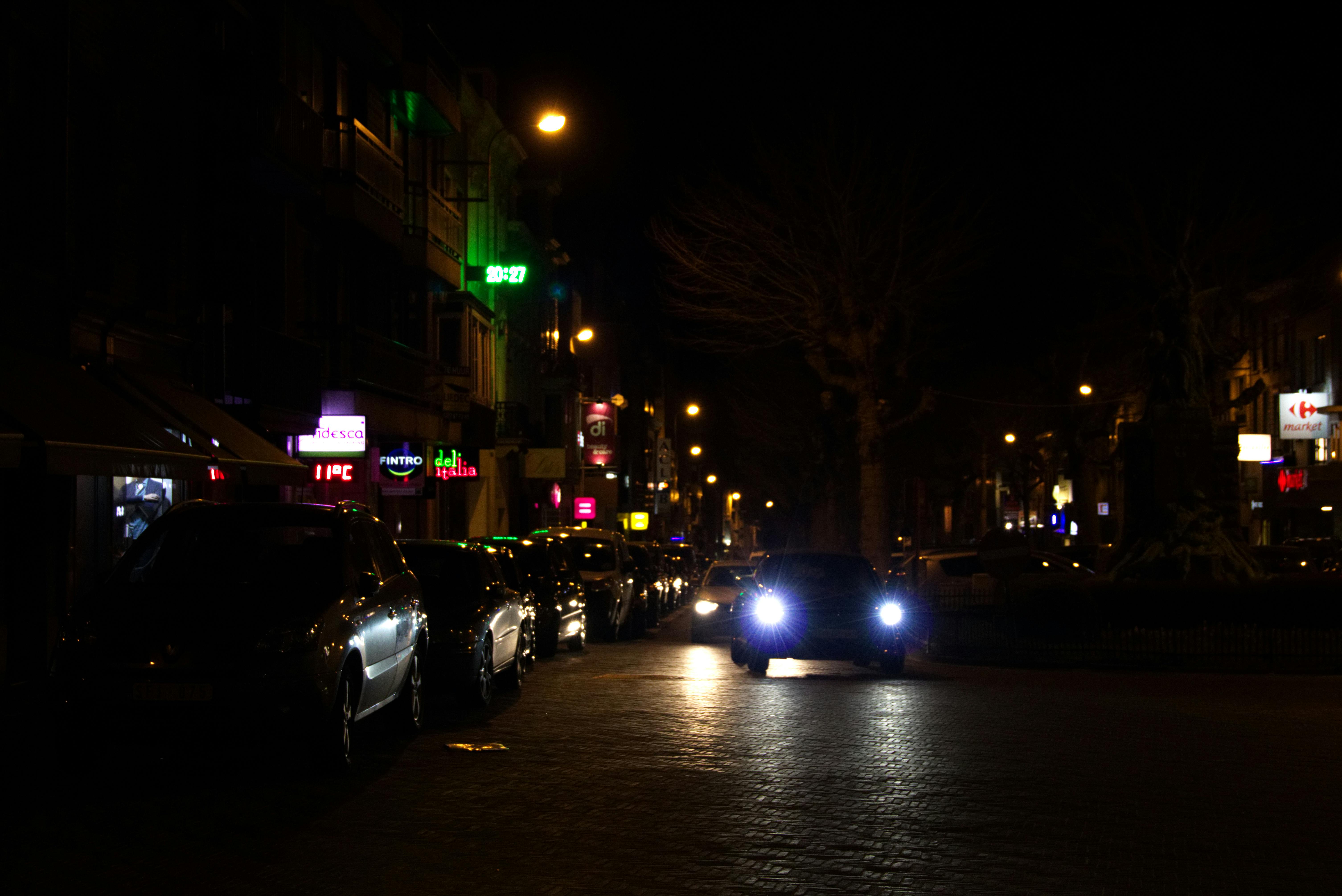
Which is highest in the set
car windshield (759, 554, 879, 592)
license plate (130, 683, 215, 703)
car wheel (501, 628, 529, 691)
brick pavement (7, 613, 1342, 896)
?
car windshield (759, 554, 879, 592)

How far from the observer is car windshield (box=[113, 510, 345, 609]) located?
1080 centimetres

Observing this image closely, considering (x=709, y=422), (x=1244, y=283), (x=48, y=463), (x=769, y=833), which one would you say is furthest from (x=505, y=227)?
(x=709, y=422)

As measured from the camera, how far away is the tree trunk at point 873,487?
38.3m

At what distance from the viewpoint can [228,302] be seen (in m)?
21.4

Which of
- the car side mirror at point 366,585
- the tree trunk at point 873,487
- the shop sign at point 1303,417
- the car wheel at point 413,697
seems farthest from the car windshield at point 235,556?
the shop sign at point 1303,417

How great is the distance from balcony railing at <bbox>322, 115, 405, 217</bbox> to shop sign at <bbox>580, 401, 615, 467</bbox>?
34.2 metres

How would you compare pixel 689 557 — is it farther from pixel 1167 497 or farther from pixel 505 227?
pixel 1167 497

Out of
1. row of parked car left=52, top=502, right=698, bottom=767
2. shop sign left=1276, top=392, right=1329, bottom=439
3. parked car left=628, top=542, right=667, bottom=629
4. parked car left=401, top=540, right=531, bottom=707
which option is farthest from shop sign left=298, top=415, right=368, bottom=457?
shop sign left=1276, top=392, right=1329, bottom=439

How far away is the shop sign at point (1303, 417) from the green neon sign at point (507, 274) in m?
29.7

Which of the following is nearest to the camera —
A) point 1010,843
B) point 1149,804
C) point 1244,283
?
point 1010,843

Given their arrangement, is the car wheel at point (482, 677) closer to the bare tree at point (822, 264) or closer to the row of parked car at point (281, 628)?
the row of parked car at point (281, 628)

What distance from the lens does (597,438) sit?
217 ft

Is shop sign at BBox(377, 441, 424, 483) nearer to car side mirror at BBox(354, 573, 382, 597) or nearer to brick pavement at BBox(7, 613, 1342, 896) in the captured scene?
brick pavement at BBox(7, 613, 1342, 896)

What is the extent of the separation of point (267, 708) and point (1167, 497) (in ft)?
64.2
